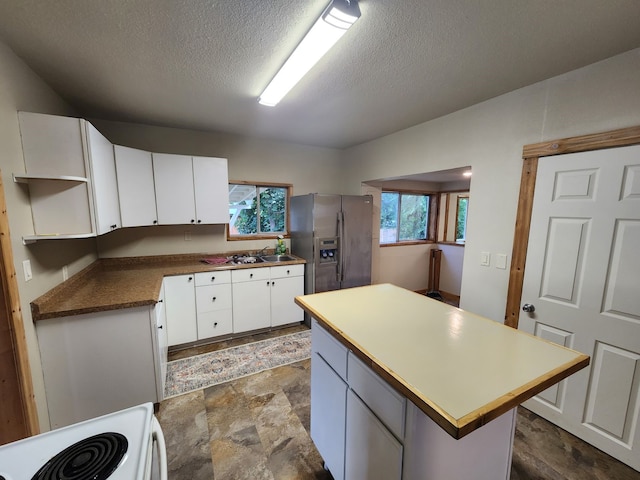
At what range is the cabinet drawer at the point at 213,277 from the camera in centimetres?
288

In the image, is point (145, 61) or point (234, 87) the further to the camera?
point (234, 87)

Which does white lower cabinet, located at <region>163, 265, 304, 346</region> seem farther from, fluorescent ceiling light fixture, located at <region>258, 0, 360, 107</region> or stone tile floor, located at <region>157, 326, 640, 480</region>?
fluorescent ceiling light fixture, located at <region>258, 0, 360, 107</region>

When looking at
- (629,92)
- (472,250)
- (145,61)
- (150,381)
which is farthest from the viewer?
(472,250)

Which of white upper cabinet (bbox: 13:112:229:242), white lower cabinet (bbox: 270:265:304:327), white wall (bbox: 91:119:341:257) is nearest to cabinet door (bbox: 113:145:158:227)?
white upper cabinet (bbox: 13:112:229:242)

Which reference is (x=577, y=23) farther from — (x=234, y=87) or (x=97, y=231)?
(x=97, y=231)

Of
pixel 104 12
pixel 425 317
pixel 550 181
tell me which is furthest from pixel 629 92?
pixel 104 12

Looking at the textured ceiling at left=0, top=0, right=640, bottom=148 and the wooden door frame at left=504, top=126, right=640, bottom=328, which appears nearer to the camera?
the textured ceiling at left=0, top=0, right=640, bottom=148

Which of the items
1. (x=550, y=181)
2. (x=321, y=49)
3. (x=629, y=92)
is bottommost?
(x=550, y=181)

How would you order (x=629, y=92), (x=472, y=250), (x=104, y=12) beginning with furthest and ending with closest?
(x=472, y=250), (x=629, y=92), (x=104, y=12)

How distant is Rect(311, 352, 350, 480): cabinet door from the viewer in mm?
1349

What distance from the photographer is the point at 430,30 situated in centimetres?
138

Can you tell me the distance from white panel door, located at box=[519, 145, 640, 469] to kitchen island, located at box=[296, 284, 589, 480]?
926 mm

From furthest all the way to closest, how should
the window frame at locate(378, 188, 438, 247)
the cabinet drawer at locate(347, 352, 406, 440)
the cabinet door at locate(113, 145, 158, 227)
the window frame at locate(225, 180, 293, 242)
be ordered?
the window frame at locate(378, 188, 438, 247) → the window frame at locate(225, 180, 293, 242) → the cabinet door at locate(113, 145, 158, 227) → the cabinet drawer at locate(347, 352, 406, 440)

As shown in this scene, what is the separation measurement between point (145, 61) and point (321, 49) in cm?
117
